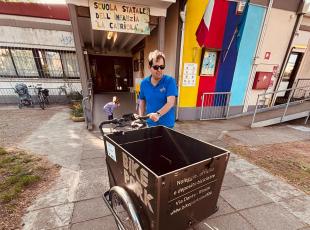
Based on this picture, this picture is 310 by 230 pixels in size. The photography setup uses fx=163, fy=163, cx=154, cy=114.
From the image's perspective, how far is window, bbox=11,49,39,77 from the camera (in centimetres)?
830

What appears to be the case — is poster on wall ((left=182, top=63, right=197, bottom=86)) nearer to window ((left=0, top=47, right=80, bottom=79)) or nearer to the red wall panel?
the red wall panel

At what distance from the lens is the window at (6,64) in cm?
817

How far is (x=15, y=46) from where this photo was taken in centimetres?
809

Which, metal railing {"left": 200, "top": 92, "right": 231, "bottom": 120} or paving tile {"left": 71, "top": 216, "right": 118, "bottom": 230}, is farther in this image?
metal railing {"left": 200, "top": 92, "right": 231, "bottom": 120}

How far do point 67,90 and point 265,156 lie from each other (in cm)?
963

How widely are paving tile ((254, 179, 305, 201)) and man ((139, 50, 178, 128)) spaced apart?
188cm

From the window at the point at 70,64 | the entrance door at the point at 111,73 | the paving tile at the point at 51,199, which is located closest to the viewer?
the paving tile at the point at 51,199

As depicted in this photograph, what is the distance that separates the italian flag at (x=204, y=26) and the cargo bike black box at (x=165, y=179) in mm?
4550

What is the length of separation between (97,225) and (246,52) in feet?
22.4

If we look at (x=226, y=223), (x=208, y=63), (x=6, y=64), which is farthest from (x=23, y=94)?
(x=226, y=223)

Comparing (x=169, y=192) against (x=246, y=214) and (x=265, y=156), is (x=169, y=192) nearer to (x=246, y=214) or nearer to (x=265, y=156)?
(x=246, y=214)

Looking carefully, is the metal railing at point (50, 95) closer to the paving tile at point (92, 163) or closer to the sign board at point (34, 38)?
the sign board at point (34, 38)

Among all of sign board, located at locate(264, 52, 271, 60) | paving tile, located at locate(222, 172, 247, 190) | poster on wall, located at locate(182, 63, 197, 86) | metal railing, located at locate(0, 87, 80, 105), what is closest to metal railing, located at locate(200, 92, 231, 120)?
poster on wall, located at locate(182, 63, 197, 86)

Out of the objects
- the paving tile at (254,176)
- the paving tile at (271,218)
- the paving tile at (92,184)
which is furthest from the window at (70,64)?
the paving tile at (271,218)
